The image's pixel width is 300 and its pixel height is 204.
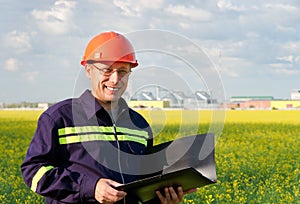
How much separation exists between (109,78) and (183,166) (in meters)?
0.49

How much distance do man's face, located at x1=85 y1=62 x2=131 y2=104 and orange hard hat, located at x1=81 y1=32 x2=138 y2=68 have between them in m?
0.02

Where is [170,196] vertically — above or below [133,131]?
below

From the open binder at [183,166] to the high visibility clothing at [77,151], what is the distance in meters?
0.13

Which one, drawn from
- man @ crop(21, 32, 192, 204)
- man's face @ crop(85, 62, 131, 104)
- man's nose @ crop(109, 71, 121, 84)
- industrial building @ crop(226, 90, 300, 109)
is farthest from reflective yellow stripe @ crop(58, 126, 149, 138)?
industrial building @ crop(226, 90, 300, 109)

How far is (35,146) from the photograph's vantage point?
2.77 metres

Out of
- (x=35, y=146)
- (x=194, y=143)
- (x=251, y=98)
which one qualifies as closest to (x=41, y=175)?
(x=35, y=146)

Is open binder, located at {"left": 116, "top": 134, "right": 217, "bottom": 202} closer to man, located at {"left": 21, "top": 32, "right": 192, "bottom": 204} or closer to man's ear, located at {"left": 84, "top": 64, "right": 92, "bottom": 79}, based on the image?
man, located at {"left": 21, "top": 32, "right": 192, "bottom": 204}

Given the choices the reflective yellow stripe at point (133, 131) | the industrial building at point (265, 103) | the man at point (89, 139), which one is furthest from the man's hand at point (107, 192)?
the industrial building at point (265, 103)

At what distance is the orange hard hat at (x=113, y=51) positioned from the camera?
2.77 m

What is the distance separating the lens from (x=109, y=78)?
108 inches

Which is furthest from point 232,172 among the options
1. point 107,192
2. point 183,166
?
point 107,192

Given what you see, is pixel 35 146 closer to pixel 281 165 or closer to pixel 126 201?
pixel 126 201

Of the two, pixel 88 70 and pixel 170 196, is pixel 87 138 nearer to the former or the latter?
pixel 88 70

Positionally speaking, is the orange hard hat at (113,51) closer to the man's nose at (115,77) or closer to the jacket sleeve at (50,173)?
the man's nose at (115,77)
